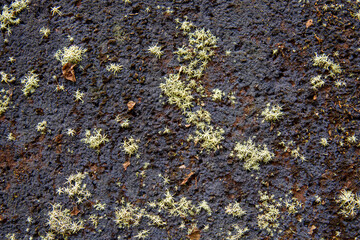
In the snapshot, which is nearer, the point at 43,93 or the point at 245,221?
the point at 245,221

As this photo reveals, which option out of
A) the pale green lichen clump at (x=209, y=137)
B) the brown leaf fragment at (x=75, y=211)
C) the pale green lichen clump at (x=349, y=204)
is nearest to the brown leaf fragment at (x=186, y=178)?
the pale green lichen clump at (x=209, y=137)

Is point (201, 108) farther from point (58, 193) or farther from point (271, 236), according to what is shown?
point (58, 193)

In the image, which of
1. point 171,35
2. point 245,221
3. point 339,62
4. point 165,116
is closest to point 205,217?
point 245,221

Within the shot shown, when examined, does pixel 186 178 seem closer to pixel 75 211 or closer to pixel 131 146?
pixel 131 146

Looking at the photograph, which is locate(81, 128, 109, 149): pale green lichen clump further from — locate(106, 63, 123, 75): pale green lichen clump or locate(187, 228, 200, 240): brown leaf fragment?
locate(187, 228, 200, 240): brown leaf fragment

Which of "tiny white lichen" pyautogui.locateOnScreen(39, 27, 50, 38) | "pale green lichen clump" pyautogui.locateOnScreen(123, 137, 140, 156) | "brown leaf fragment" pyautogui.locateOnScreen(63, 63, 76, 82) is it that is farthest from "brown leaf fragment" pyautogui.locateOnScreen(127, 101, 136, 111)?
"tiny white lichen" pyautogui.locateOnScreen(39, 27, 50, 38)

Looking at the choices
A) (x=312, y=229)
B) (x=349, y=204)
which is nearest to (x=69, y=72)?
(x=312, y=229)

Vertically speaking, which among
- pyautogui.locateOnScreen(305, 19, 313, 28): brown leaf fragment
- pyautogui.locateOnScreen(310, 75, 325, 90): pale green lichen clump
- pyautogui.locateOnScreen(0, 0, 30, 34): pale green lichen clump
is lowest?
pyautogui.locateOnScreen(310, 75, 325, 90): pale green lichen clump
